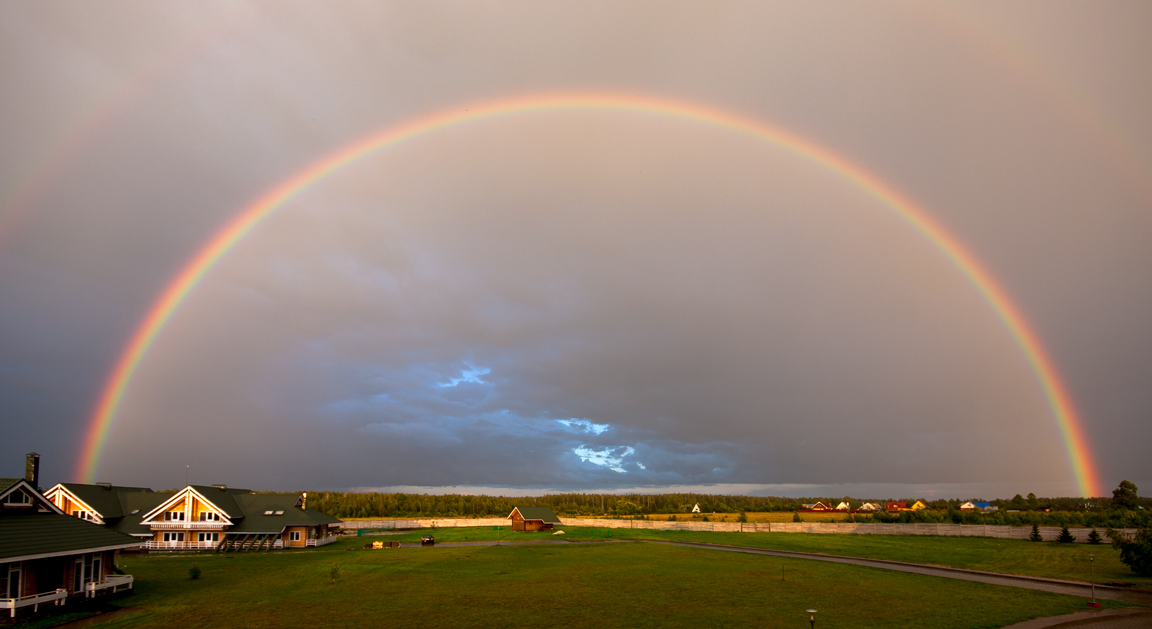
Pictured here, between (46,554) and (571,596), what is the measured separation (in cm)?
2817

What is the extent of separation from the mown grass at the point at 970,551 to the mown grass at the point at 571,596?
1194 centimetres

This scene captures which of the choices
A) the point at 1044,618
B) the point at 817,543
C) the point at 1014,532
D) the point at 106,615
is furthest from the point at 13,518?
the point at 1014,532

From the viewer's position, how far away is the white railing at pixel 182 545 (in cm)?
7462

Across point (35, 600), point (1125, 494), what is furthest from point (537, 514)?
point (1125, 494)

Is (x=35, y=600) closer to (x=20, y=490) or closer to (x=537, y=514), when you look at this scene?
(x=20, y=490)

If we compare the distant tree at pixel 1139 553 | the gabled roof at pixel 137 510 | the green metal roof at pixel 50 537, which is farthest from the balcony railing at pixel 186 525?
the distant tree at pixel 1139 553

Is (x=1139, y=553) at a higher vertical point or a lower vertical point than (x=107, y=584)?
lower

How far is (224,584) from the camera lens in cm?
4409

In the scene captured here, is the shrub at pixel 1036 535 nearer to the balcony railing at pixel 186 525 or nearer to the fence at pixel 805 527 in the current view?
the fence at pixel 805 527

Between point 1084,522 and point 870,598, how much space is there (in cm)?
7620

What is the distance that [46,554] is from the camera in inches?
1280

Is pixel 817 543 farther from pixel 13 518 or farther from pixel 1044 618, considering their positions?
pixel 13 518

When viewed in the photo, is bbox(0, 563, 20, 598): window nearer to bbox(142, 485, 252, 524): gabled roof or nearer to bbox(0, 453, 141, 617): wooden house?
bbox(0, 453, 141, 617): wooden house

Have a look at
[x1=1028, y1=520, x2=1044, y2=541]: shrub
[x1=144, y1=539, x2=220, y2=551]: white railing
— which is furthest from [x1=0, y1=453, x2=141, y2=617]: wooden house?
[x1=1028, y1=520, x2=1044, y2=541]: shrub
